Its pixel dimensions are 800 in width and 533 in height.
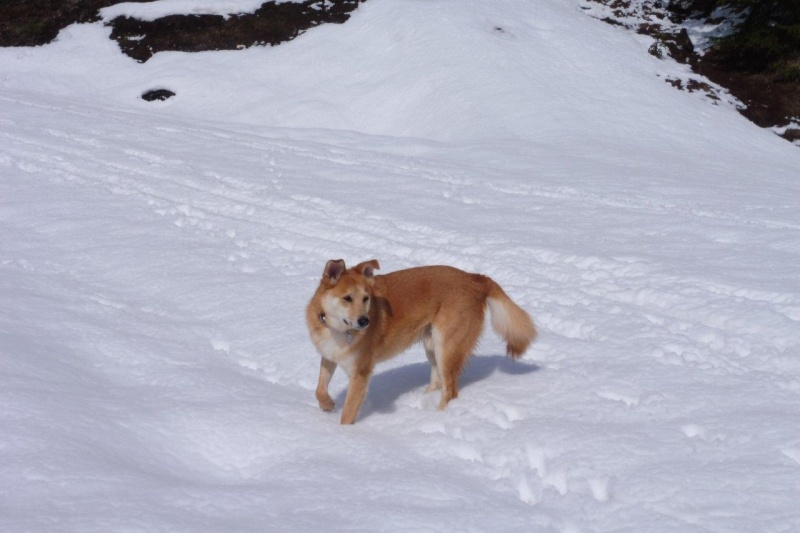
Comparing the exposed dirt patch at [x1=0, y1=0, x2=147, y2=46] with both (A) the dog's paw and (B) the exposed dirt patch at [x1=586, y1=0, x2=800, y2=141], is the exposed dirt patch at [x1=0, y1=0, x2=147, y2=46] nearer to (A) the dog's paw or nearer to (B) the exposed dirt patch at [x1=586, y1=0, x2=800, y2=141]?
(B) the exposed dirt patch at [x1=586, y1=0, x2=800, y2=141]

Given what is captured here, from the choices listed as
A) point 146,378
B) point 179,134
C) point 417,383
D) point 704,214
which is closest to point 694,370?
point 417,383

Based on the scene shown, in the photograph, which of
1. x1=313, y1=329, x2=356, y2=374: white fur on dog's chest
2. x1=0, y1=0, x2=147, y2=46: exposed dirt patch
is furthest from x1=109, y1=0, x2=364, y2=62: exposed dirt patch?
x1=313, y1=329, x2=356, y2=374: white fur on dog's chest

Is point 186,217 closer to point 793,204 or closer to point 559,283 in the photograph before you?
point 559,283

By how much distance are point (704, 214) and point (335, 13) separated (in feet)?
60.1

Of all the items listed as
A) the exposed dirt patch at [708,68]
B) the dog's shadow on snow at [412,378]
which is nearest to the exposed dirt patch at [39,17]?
the exposed dirt patch at [708,68]

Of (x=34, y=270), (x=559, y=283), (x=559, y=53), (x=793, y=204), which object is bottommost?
(x=34, y=270)

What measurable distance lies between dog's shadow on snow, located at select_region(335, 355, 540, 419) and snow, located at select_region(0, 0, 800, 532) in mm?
43


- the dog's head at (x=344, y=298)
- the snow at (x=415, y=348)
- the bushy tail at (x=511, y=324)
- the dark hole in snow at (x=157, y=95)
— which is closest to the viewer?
the snow at (x=415, y=348)

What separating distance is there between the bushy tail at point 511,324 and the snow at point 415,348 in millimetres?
358

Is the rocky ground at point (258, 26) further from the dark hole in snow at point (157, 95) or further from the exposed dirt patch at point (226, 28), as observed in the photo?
the dark hole in snow at point (157, 95)

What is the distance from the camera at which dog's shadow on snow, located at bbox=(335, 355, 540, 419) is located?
633cm

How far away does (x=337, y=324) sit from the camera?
564cm

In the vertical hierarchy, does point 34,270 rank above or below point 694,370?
below

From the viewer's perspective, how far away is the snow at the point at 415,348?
427 centimetres
